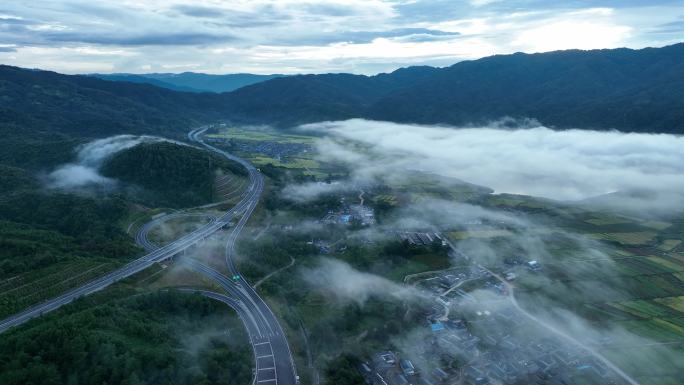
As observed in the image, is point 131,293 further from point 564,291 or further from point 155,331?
point 564,291

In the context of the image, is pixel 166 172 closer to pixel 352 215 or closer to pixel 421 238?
pixel 352 215

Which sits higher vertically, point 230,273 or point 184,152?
point 184,152

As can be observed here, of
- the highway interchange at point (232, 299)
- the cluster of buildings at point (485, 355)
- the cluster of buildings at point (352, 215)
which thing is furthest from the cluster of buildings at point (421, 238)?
the highway interchange at point (232, 299)

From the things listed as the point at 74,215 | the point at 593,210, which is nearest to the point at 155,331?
the point at 74,215

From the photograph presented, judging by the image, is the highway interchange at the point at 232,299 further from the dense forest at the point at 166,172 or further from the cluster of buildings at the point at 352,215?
the cluster of buildings at the point at 352,215

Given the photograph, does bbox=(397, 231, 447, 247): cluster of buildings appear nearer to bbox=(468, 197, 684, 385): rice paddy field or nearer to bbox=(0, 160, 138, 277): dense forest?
→ bbox=(468, 197, 684, 385): rice paddy field

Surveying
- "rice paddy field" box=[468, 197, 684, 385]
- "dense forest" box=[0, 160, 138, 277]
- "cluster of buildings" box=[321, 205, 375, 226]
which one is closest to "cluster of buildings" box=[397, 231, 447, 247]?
"rice paddy field" box=[468, 197, 684, 385]

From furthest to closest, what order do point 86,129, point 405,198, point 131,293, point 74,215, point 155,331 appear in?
point 86,129, point 405,198, point 74,215, point 131,293, point 155,331

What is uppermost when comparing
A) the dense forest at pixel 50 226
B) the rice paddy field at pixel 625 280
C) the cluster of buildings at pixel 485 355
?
the dense forest at pixel 50 226

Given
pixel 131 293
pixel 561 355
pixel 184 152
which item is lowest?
pixel 561 355
